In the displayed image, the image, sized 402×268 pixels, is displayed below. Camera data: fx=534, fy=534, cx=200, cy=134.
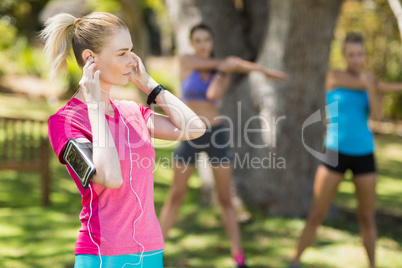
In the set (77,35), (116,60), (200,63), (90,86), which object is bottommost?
(90,86)

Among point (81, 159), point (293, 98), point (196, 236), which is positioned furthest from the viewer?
point (293, 98)

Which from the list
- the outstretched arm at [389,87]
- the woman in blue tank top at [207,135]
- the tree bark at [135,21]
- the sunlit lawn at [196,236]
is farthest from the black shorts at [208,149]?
the tree bark at [135,21]

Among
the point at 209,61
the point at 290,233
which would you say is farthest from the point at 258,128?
the point at 209,61

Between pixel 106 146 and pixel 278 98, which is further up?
pixel 278 98

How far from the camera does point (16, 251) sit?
4.89m

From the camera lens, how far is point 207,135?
14.8ft

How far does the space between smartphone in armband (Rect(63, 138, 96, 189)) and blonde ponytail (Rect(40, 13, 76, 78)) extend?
413 millimetres

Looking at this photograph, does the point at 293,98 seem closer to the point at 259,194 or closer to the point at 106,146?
the point at 259,194

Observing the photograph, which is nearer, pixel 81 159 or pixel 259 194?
pixel 81 159

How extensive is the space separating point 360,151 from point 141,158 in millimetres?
2521

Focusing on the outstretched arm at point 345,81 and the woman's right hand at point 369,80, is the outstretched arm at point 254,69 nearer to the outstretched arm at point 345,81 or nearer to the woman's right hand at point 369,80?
the outstretched arm at point 345,81

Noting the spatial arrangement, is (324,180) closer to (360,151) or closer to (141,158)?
(360,151)

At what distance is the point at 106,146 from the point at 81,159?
0.10m

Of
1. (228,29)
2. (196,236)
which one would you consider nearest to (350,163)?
(196,236)
